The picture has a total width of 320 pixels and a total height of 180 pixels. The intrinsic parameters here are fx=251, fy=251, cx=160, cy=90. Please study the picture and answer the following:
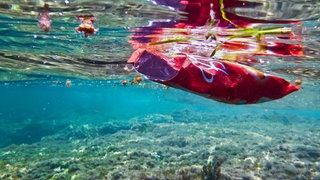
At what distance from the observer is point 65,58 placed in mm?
18141

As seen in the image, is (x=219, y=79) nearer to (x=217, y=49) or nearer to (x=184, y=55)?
(x=184, y=55)

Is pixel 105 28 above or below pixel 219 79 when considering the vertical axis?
above

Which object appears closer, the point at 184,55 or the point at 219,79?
the point at 219,79

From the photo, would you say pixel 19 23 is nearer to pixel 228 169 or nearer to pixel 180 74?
pixel 180 74

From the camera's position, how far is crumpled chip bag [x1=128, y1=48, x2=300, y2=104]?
120 inches

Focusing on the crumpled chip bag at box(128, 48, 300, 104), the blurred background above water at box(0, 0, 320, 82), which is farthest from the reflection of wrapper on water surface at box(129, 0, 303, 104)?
the blurred background above water at box(0, 0, 320, 82)

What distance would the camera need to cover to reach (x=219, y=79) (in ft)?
10.2

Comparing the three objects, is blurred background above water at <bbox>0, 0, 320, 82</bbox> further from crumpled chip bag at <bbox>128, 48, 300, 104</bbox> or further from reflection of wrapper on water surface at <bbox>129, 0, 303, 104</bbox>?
crumpled chip bag at <bbox>128, 48, 300, 104</bbox>

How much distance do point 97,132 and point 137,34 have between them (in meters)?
23.7

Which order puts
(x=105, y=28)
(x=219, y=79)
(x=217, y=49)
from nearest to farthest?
1. (x=219, y=79)
2. (x=217, y=49)
3. (x=105, y=28)

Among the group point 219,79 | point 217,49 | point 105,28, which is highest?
point 105,28

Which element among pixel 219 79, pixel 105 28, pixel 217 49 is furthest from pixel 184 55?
pixel 105 28

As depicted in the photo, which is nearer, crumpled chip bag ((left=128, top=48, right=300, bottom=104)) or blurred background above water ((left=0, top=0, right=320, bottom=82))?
crumpled chip bag ((left=128, top=48, right=300, bottom=104))

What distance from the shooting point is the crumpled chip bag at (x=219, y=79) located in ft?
10.0
